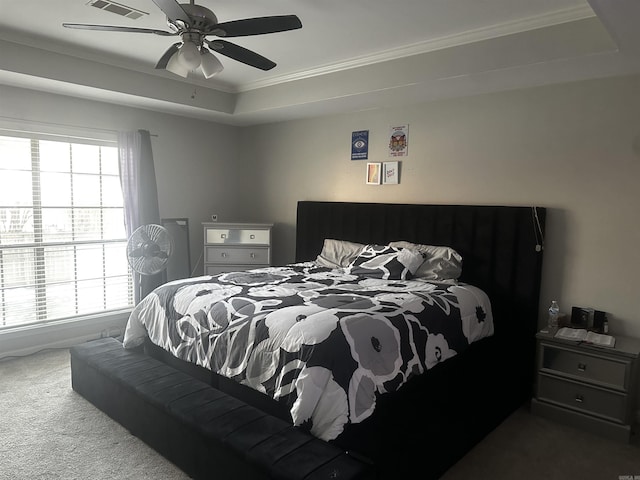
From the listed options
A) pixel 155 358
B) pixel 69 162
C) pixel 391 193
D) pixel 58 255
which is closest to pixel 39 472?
pixel 155 358

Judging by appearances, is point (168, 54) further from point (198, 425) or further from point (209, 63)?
point (198, 425)

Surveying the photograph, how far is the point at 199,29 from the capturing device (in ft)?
7.68

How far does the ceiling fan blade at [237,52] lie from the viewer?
2.48 meters

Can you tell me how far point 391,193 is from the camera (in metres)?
4.20

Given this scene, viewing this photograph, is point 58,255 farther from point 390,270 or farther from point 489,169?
point 489,169

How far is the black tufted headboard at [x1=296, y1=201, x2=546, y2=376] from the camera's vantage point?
10.8ft

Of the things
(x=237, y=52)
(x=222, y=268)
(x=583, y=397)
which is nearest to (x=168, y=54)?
(x=237, y=52)

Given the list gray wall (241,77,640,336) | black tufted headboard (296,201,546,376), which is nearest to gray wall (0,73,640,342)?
gray wall (241,77,640,336)

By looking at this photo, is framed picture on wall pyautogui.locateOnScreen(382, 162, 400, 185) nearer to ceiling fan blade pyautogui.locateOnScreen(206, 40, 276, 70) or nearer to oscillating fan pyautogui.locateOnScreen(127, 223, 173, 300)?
ceiling fan blade pyautogui.locateOnScreen(206, 40, 276, 70)

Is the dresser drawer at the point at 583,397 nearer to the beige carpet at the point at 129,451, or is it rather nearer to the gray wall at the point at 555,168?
the beige carpet at the point at 129,451

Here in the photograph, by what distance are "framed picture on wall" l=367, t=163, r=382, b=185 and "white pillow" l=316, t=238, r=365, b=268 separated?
0.61 m

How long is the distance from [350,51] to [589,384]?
2.81m

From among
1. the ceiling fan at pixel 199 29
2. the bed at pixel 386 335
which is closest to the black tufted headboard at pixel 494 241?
the bed at pixel 386 335

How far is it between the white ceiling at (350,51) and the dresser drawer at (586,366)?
70.9 inches
